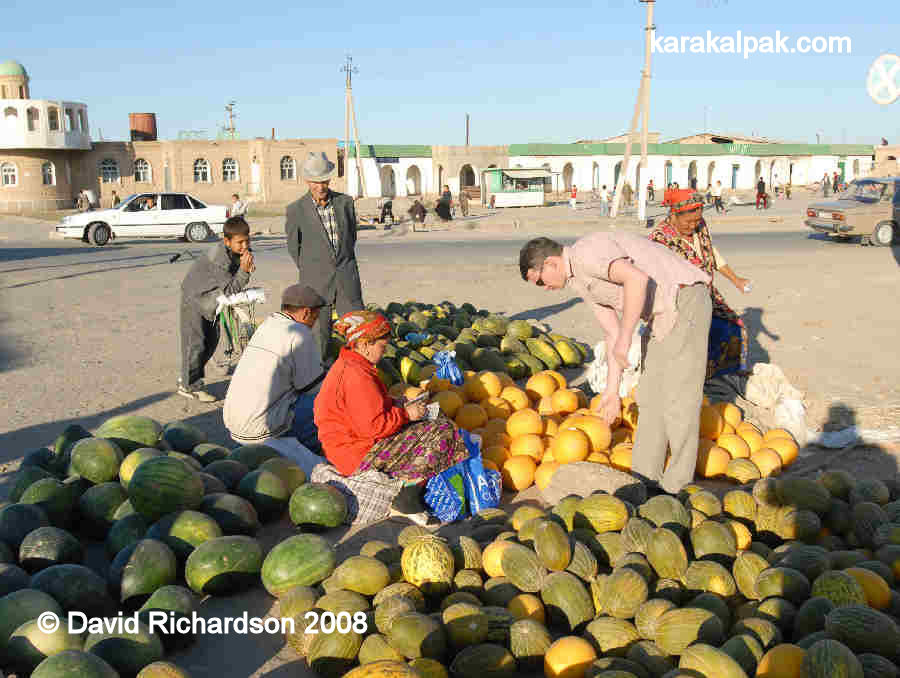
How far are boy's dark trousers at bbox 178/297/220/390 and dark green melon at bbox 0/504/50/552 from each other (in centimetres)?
283

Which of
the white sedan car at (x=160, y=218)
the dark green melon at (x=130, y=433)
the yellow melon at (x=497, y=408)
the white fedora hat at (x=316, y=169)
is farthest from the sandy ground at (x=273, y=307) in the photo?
the white sedan car at (x=160, y=218)

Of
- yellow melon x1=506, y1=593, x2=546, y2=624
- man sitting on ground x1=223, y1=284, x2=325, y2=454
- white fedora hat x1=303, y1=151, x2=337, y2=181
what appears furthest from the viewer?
white fedora hat x1=303, y1=151, x2=337, y2=181

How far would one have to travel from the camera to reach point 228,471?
4.32 meters

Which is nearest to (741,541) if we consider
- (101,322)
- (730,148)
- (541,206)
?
(101,322)

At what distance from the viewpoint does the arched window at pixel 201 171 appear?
50719mm

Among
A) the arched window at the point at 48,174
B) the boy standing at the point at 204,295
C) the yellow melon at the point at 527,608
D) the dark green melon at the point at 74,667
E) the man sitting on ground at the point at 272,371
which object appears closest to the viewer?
the dark green melon at the point at 74,667

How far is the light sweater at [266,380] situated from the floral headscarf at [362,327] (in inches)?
35.4

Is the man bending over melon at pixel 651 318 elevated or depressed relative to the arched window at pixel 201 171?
depressed

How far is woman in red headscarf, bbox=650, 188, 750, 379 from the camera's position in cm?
562

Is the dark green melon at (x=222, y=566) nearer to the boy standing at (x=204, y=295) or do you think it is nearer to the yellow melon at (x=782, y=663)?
the yellow melon at (x=782, y=663)

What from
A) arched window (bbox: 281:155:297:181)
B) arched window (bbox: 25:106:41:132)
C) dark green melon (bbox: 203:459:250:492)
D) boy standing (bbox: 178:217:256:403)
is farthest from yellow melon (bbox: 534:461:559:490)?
arched window (bbox: 281:155:297:181)

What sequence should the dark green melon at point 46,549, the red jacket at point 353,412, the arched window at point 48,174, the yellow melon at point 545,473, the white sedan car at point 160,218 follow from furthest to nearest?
the arched window at point 48,174, the white sedan car at point 160,218, the yellow melon at point 545,473, the red jacket at point 353,412, the dark green melon at point 46,549

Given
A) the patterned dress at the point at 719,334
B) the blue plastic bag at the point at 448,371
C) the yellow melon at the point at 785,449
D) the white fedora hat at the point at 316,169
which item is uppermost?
the white fedora hat at the point at 316,169

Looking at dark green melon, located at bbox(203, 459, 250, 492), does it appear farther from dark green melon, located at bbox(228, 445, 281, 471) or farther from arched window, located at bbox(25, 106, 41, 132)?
arched window, located at bbox(25, 106, 41, 132)
